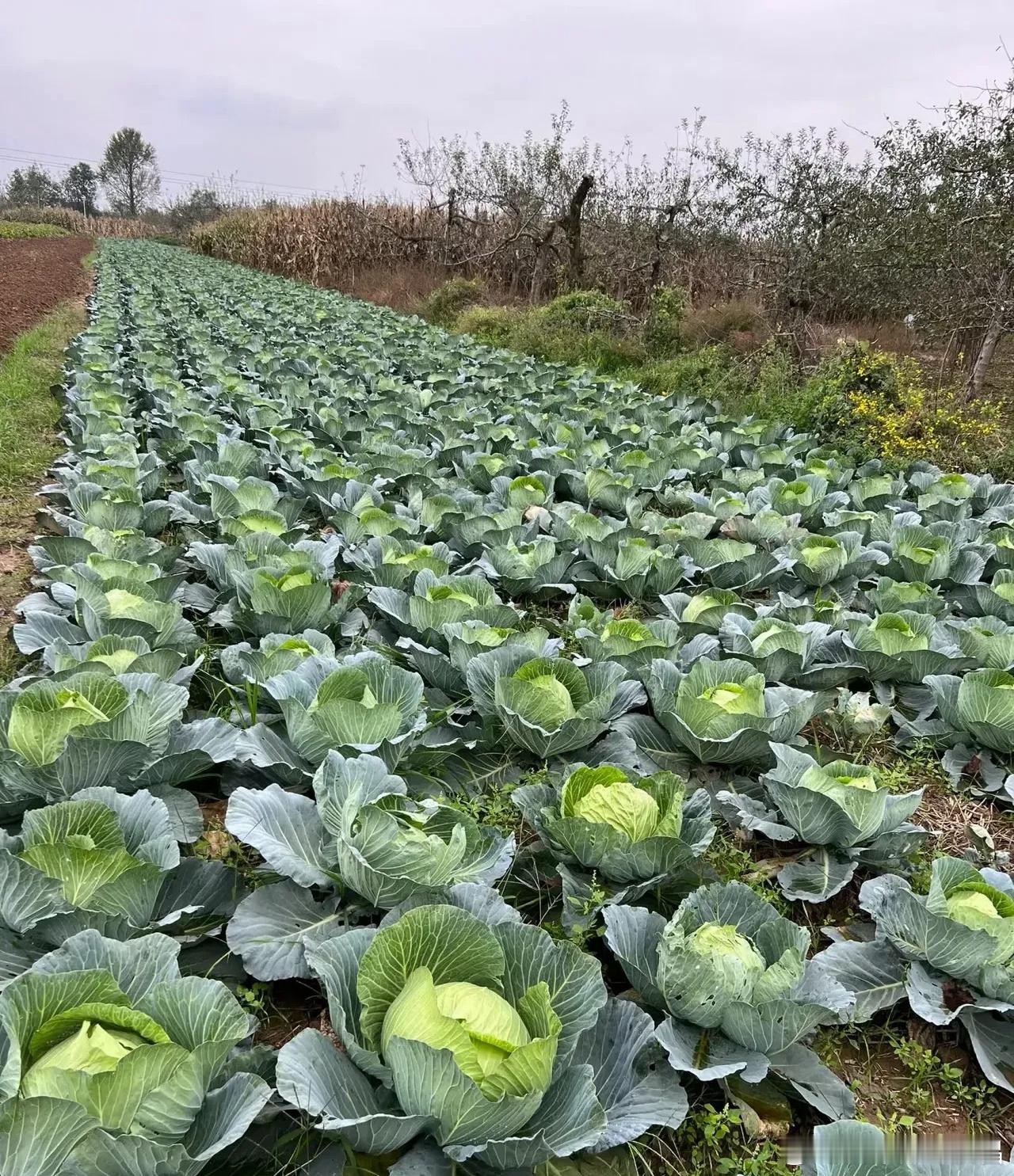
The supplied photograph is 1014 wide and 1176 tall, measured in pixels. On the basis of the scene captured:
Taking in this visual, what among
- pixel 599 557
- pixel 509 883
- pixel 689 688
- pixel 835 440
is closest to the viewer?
pixel 509 883

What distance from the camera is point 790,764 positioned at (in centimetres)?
243

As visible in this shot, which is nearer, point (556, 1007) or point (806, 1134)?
point (556, 1007)

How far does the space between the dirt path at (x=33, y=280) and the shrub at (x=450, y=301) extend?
711 centimetres

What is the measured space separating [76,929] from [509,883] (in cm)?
107

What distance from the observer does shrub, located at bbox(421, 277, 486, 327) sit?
675 inches

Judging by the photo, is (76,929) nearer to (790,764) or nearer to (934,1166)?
(934,1166)

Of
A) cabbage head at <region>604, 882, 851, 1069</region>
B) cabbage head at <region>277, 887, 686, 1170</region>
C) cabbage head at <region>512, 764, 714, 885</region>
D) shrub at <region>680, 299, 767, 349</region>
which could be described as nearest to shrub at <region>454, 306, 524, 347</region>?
shrub at <region>680, 299, 767, 349</region>

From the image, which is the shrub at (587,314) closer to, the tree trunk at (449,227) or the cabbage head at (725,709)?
the tree trunk at (449,227)

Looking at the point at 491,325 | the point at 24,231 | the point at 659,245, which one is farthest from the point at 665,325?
the point at 24,231

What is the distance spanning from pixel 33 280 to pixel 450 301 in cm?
902

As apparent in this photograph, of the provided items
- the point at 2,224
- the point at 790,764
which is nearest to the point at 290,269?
the point at 2,224

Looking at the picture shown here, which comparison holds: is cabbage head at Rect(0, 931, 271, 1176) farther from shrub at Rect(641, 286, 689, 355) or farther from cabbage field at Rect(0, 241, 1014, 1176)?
→ shrub at Rect(641, 286, 689, 355)

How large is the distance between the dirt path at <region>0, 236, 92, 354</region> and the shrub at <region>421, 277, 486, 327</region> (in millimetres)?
7106

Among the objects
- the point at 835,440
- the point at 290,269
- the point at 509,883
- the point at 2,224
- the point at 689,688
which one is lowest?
the point at 509,883
